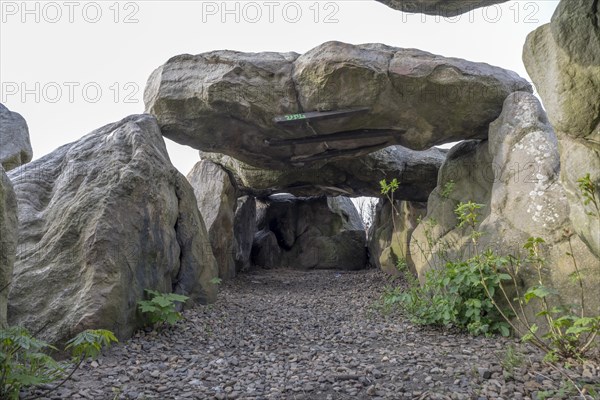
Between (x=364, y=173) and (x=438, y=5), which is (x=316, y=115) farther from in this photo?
(x=438, y=5)

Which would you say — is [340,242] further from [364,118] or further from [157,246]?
[157,246]

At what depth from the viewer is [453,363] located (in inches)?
147

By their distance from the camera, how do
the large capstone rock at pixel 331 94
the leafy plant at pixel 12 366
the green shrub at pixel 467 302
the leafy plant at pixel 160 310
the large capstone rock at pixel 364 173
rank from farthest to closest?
the large capstone rock at pixel 364 173
the large capstone rock at pixel 331 94
the leafy plant at pixel 160 310
the green shrub at pixel 467 302
the leafy plant at pixel 12 366

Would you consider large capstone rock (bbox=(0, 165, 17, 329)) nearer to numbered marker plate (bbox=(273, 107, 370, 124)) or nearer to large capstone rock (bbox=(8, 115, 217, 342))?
large capstone rock (bbox=(8, 115, 217, 342))

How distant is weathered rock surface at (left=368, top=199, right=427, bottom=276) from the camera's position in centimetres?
1068

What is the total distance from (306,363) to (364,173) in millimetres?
6711

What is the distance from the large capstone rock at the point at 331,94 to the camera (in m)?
6.67

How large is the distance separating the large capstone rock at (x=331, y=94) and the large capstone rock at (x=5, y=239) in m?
4.06

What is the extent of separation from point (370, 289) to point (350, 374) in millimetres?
5432

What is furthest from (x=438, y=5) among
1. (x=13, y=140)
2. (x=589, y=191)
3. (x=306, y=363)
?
(x=13, y=140)

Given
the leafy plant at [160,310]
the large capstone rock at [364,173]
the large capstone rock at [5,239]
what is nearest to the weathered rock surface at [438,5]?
the large capstone rock at [5,239]

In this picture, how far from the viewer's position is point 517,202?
543cm

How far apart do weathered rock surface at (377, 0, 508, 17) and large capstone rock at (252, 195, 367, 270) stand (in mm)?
10954

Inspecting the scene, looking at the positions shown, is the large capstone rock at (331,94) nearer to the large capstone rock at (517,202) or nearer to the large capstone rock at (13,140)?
the large capstone rock at (517,202)
